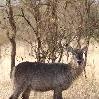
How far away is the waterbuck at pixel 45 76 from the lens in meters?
9.08

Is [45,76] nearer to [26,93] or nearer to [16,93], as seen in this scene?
[26,93]

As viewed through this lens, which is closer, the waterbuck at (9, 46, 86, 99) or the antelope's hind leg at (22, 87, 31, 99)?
the waterbuck at (9, 46, 86, 99)

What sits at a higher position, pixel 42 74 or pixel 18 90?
pixel 42 74

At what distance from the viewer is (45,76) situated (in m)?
9.20

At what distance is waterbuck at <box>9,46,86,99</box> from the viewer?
9078mm

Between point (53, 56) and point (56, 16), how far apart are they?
117cm

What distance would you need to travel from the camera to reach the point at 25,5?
11375 millimetres

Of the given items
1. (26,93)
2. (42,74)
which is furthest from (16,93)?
(42,74)

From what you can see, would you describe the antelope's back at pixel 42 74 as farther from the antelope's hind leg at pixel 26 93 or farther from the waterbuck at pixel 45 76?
the antelope's hind leg at pixel 26 93

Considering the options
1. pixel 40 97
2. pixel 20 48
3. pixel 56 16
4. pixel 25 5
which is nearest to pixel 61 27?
pixel 56 16

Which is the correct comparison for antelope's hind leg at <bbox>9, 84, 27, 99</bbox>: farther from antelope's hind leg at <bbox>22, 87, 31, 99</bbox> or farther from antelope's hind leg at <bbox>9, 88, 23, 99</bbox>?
antelope's hind leg at <bbox>22, 87, 31, 99</bbox>

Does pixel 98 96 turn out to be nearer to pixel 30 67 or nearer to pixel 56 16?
pixel 30 67

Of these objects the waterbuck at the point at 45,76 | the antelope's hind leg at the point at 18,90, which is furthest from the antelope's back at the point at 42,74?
the antelope's hind leg at the point at 18,90

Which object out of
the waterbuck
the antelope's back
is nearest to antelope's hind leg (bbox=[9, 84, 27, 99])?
the waterbuck
